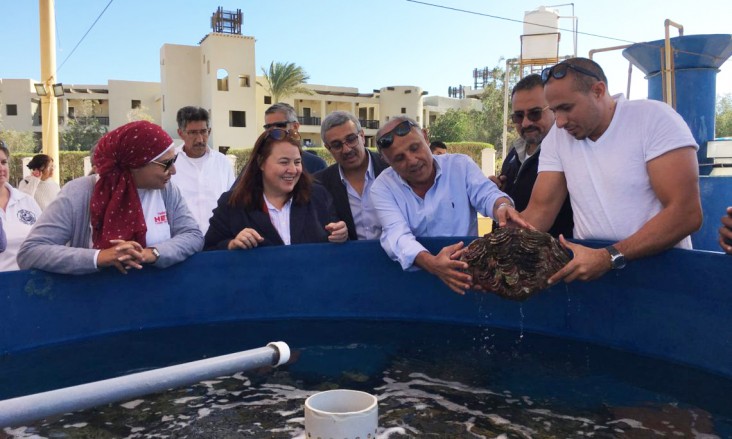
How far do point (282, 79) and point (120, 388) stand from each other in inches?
1579

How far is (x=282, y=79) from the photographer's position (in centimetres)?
3981

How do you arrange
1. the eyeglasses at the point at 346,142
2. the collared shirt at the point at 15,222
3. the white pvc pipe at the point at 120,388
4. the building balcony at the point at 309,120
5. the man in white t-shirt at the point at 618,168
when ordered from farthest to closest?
the building balcony at the point at 309,120
the eyeglasses at the point at 346,142
the collared shirt at the point at 15,222
the man in white t-shirt at the point at 618,168
the white pvc pipe at the point at 120,388

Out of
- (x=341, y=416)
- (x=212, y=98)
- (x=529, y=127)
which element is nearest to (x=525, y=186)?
(x=529, y=127)

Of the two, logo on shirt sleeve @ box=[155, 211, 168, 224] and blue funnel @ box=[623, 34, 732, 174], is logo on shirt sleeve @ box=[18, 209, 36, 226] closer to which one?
logo on shirt sleeve @ box=[155, 211, 168, 224]

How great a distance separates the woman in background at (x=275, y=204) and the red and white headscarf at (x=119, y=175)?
0.64 metres

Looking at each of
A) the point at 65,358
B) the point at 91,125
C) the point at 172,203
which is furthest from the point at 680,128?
the point at 91,125

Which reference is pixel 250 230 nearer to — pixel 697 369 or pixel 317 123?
pixel 697 369

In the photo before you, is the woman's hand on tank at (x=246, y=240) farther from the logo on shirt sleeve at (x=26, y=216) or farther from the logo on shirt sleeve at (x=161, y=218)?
the logo on shirt sleeve at (x=26, y=216)

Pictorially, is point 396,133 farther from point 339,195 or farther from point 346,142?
point 339,195

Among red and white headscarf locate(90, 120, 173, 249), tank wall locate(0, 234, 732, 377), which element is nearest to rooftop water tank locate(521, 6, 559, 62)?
tank wall locate(0, 234, 732, 377)

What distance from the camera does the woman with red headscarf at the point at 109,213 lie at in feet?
10.0

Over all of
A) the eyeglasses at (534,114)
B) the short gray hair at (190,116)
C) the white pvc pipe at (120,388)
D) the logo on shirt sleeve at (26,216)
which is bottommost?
the white pvc pipe at (120,388)

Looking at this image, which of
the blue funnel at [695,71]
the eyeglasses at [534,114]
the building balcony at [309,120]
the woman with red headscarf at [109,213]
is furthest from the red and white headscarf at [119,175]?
the building balcony at [309,120]

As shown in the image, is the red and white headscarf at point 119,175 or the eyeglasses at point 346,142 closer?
the red and white headscarf at point 119,175
